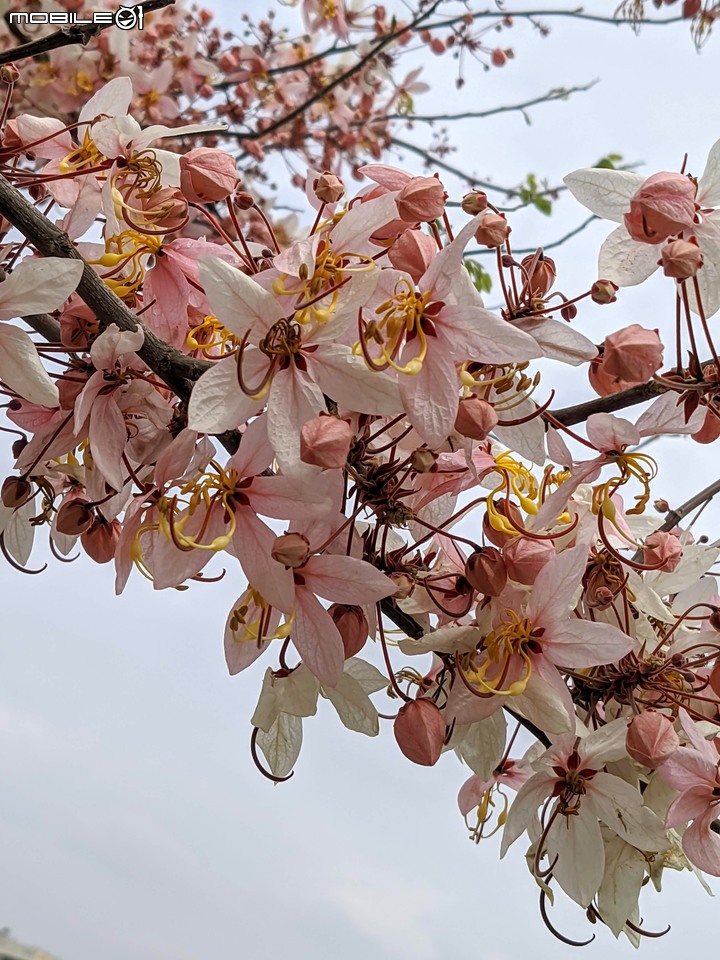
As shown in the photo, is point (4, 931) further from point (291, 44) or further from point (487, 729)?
point (291, 44)

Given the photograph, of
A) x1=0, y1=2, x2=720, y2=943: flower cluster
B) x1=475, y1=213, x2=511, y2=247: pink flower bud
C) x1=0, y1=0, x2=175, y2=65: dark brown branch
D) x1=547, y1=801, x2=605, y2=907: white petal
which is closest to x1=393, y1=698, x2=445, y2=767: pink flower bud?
x1=0, y1=2, x2=720, y2=943: flower cluster

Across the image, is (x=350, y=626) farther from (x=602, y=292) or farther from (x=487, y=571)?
(x=602, y=292)

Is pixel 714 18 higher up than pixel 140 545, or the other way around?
pixel 714 18

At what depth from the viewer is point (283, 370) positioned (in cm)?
36

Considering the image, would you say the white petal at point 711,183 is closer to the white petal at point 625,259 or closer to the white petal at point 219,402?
the white petal at point 625,259

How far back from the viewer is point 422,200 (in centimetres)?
38

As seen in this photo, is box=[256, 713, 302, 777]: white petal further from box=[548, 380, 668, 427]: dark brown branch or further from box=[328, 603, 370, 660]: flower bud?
box=[548, 380, 668, 427]: dark brown branch

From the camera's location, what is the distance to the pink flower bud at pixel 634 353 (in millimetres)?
387

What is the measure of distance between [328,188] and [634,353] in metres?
0.15

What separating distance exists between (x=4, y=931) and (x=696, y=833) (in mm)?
989

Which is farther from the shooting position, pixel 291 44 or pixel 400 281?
pixel 291 44

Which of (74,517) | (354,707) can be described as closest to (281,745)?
(354,707)

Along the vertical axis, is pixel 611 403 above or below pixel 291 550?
above

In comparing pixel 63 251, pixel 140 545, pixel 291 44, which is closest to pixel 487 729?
pixel 140 545
